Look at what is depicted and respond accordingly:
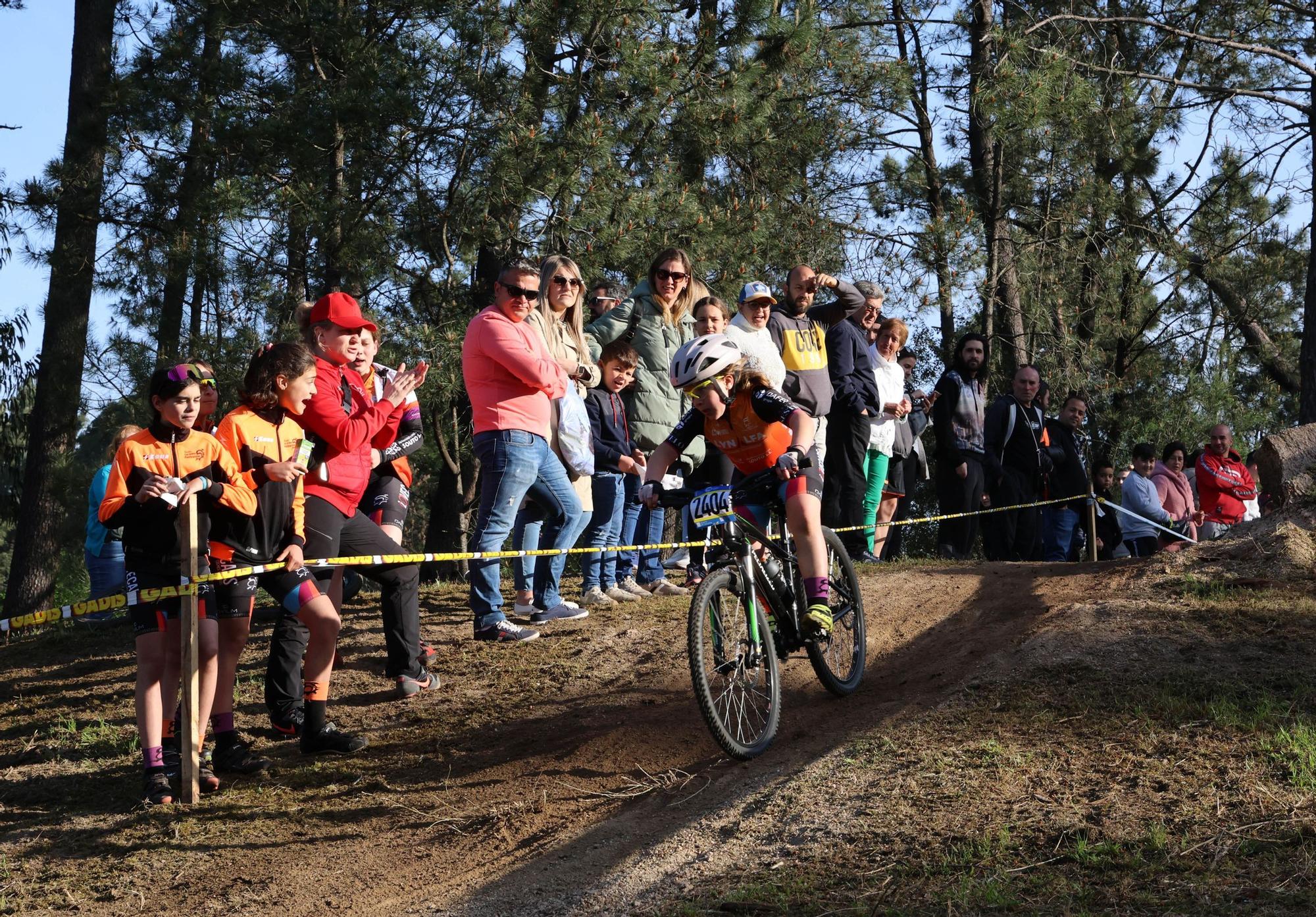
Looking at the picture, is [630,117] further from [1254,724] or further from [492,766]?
[1254,724]

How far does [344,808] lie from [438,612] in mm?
3227

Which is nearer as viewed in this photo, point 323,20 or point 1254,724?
point 1254,724

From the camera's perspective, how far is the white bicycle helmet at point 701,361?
210 inches

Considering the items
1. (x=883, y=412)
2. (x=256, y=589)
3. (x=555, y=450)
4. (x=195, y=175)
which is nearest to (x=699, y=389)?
(x=555, y=450)

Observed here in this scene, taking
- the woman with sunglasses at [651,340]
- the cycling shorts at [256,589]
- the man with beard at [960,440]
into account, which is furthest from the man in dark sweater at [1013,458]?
the cycling shorts at [256,589]

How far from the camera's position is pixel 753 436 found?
227 inches

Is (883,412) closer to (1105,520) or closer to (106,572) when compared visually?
(1105,520)

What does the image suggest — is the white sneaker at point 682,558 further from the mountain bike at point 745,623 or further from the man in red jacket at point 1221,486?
the man in red jacket at point 1221,486

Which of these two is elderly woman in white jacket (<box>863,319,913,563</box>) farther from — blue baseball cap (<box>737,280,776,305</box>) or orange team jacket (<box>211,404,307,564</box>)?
orange team jacket (<box>211,404,307,564</box>)

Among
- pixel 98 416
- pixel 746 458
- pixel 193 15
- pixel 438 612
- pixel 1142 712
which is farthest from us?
pixel 98 416

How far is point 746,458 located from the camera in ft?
19.2

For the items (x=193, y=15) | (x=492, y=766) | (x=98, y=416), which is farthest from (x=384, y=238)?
(x=492, y=766)

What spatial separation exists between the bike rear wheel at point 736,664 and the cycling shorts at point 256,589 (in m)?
1.95

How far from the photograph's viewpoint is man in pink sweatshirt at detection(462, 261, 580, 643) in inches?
272
